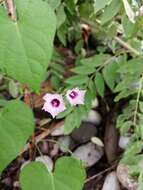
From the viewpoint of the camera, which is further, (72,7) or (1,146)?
(72,7)

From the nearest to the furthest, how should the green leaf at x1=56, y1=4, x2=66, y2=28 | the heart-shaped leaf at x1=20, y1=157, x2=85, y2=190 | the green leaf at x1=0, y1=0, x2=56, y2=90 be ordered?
the green leaf at x1=0, y1=0, x2=56, y2=90
the heart-shaped leaf at x1=20, y1=157, x2=85, y2=190
the green leaf at x1=56, y1=4, x2=66, y2=28

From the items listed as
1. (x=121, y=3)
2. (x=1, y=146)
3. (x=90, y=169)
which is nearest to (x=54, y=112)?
(x=1, y=146)

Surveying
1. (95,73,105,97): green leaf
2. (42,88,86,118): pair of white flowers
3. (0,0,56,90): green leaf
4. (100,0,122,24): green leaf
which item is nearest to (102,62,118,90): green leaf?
(95,73,105,97): green leaf

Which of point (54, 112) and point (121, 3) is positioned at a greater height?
point (121, 3)

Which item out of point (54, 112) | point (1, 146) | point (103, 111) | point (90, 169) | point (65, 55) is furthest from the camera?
point (65, 55)

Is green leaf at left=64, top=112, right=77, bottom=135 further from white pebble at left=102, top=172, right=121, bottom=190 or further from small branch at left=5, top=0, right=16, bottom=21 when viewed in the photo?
small branch at left=5, top=0, right=16, bottom=21

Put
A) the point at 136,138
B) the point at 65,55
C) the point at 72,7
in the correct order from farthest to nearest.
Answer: the point at 65,55
the point at 72,7
the point at 136,138

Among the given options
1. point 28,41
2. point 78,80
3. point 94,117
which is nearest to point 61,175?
point 78,80

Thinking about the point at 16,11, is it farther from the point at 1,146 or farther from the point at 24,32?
the point at 1,146

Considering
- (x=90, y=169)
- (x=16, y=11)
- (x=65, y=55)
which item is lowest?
(x=90, y=169)
